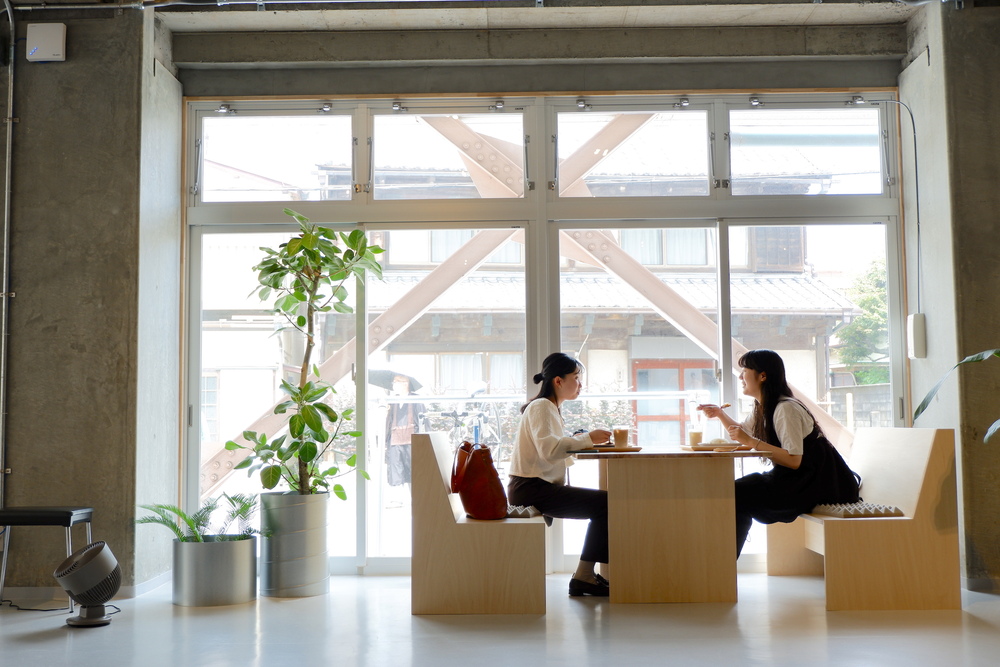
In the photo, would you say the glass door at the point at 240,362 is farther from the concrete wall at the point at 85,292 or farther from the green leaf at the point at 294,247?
the green leaf at the point at 294,247

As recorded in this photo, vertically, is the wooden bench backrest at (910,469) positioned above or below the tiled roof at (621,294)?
below

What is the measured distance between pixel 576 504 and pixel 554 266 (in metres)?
1.43

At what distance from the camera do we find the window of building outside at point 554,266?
4.85 m

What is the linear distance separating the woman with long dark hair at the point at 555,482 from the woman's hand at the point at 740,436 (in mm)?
578

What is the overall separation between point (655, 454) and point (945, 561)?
1.32 m

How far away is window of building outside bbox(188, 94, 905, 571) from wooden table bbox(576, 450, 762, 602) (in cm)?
92

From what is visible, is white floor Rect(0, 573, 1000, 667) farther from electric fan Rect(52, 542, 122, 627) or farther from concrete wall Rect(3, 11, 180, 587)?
concrete wall Rect(3, 11, 180, 587)

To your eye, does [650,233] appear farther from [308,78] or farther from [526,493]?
[308,78]

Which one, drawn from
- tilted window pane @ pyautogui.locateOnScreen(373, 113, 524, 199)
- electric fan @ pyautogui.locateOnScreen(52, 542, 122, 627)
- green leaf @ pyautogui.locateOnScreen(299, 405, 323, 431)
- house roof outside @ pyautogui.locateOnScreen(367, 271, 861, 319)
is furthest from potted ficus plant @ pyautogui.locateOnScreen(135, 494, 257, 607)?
tilted window pane @ pyautogui.locateOnScreen(373, 113, 524, 199)

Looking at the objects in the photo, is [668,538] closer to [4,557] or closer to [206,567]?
[206,567]

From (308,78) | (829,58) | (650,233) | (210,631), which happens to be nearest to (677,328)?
(650,233)

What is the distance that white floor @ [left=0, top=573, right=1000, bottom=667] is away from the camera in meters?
3.06

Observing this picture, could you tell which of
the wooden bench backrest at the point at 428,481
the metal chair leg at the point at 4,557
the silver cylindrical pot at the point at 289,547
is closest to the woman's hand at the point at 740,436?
the wooden bench backrest at the point at 428,481

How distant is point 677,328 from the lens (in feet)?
16.0
